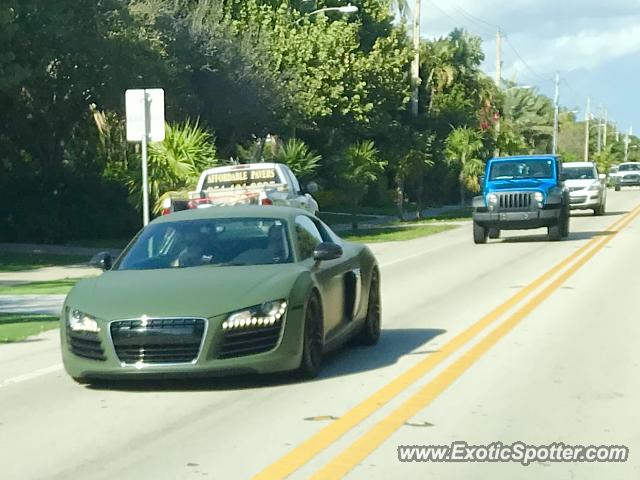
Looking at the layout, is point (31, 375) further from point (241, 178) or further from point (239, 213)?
point (241, 178)

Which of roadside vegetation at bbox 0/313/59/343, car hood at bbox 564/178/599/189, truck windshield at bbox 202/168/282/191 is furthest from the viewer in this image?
car hood at bbox 564/178/599/189

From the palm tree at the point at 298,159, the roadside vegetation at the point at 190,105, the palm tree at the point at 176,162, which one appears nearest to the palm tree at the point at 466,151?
the roadside vegetation at the point at 190,105

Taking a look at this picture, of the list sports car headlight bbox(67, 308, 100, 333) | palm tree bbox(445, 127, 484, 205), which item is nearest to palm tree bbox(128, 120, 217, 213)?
sports car headlight bbox(67, 308, 100, 333)

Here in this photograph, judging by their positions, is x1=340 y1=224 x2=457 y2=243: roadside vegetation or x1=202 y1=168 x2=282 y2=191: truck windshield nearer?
x1=202 y1=168 x2=282 y2=191: truck windshield

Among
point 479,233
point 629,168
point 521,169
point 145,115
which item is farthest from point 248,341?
point 629,168

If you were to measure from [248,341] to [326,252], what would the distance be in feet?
4.53

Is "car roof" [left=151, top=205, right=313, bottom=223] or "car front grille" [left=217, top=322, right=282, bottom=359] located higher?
"car roof" [left=151, top=205, right=313, bottom=223]

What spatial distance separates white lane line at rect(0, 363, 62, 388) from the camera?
1116 cm

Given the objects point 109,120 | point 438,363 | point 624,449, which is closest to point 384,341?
point 438,363

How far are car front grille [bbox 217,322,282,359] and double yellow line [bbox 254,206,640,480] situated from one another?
2.82 ft

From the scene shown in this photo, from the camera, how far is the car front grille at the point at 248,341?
9828 millimetres

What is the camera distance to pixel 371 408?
9.32 metres

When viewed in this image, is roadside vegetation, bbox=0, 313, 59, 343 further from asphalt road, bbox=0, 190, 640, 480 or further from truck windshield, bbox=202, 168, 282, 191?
truck windshield, bbox=202, 168, 282, 191

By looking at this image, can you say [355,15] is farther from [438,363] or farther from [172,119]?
[438,363]
